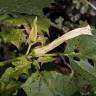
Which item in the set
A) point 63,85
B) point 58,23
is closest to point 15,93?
point 63,85

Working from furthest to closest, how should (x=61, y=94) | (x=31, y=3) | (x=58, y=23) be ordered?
(x=58, y=23), (x=31, y=3), (x=61, y=94)

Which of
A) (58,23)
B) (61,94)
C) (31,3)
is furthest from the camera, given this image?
(58,23)

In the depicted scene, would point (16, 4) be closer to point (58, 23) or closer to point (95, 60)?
point (95, 60)

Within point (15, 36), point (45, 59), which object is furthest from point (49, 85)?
point (15, 36)

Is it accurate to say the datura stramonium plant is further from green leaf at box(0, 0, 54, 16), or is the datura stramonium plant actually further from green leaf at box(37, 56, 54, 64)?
green leaf at box(0, 0, 54, 16)

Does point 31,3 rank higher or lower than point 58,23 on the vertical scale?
higher

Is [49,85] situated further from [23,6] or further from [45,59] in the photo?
[23,6]

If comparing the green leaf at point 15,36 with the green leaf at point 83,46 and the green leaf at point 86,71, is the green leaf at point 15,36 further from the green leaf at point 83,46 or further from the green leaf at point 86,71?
the green leaf at point 86,71
